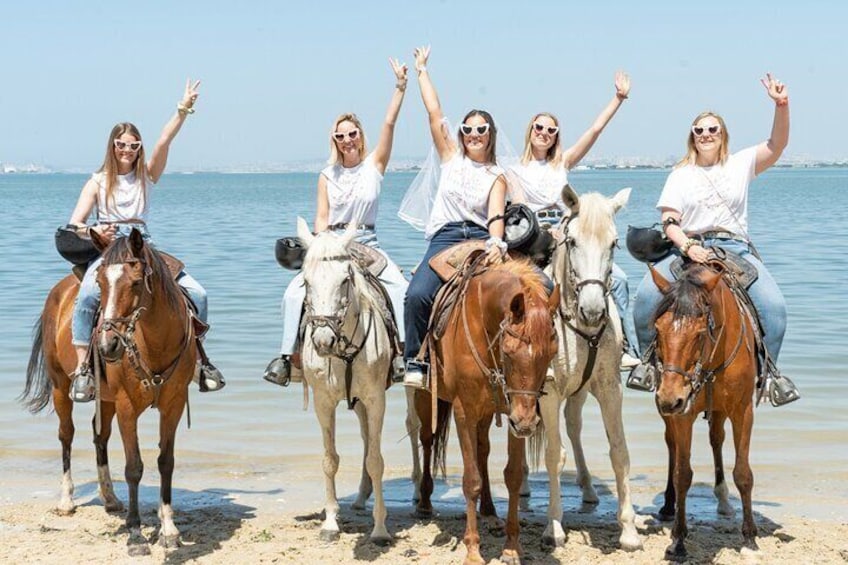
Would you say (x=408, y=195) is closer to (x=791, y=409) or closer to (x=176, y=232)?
(x=791, y=409)

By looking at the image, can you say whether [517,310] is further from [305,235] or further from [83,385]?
[83,385]

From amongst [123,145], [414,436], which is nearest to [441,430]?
[414,436]

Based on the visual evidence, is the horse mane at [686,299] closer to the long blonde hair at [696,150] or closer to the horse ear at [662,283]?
the horse ear at [662,283]

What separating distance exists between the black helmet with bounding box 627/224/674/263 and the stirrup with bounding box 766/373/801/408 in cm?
122

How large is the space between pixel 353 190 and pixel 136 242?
1962mm

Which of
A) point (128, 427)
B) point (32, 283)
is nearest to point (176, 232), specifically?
point (32, 283)

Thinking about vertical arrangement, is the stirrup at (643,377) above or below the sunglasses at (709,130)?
below

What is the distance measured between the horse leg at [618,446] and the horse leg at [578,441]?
105 cm

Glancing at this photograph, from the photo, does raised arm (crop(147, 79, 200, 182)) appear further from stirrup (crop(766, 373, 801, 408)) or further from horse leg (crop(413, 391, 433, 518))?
stirrup (crop(766, 373, 801, 408))

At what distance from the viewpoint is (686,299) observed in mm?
6941

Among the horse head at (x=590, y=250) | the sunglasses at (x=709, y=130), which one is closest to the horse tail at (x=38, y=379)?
the horse head at (x=590, y=250)

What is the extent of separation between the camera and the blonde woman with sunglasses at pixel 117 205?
835 centimetres

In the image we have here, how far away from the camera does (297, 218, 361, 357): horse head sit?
7.20 m

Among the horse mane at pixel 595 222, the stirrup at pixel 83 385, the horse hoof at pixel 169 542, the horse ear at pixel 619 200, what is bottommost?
the horse hoof at pixel 169 542
